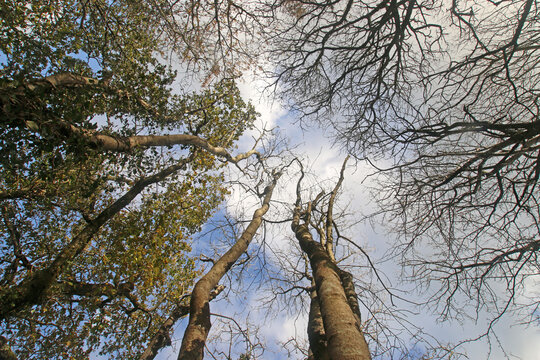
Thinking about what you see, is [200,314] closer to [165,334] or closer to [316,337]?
[316,337]

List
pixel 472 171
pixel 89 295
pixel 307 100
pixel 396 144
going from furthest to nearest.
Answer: pixel 89 295, pixel 307 100, pixel 396 144, pixel 472 171

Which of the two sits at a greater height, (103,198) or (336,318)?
(103,198)

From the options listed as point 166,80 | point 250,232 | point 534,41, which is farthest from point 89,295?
point 534,41

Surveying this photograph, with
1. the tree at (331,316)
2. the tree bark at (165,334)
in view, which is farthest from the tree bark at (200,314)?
the tree bark at (165,334)

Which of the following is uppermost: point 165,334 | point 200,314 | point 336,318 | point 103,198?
point 103,198

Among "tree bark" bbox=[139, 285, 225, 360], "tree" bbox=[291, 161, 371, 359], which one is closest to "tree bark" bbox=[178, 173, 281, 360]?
"tree" bbox=[291, 161, 371, 359]

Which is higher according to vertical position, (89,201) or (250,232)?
(89,201)

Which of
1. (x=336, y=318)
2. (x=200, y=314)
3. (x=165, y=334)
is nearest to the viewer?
(x=336, y=318)

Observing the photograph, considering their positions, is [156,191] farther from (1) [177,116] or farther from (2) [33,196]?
(2) [33,196]

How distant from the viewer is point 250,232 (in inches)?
226

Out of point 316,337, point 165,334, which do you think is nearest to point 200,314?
point 316,337

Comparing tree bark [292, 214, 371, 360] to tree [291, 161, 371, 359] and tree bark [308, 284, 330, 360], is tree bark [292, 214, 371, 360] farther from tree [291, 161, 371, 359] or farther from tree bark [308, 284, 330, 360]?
tree bark [308, 284, 330, 360]

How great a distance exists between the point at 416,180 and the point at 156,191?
20.8 feet

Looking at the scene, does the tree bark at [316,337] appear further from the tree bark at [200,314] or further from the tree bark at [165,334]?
the tree bark at [165,334]
